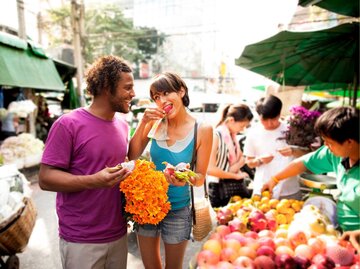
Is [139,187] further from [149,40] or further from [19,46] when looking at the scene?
[149,40]

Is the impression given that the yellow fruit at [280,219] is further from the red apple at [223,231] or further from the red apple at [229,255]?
the red apple at [229,255]

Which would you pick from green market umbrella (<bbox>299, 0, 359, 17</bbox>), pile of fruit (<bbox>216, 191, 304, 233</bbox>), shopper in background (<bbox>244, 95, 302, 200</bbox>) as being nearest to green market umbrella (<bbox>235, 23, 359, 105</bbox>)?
green market umbrella (<bbox>299, 0, 359, 17</bbox>)

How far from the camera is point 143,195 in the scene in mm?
1819

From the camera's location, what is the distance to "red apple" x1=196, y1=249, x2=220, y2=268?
6.22 ft

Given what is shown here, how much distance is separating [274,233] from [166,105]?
4.55 ft

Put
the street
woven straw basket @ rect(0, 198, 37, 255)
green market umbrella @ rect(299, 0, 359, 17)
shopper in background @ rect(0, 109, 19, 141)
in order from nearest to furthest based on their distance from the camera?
woven straw basket @ rect(0, 198, 37, 255) → green market umbrella @ rect(299, 0, 359, 17) → the street → shopper in background @ rect(0, 109, 19, 141)

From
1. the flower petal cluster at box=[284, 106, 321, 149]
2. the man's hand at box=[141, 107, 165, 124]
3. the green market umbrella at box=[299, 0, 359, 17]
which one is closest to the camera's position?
the man's hand at box=[141, 107, 165, 124]

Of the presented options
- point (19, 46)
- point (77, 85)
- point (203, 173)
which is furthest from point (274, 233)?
point (77, 85)

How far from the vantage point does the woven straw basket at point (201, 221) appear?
2.52m

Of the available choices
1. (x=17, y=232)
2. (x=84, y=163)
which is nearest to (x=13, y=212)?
(x=17, y=232)

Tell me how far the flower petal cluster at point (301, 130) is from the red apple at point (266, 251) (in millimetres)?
1631

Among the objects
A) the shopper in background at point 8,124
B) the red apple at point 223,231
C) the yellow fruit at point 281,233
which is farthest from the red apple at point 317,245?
the shopper in background at point 8,124

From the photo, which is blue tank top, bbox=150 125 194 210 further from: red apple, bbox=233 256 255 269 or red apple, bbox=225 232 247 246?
red apple, bbox=233 256 255 269

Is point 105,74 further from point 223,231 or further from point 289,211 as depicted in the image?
point 289,211
